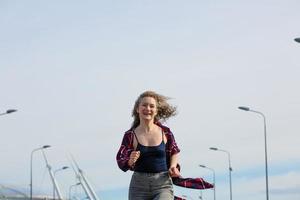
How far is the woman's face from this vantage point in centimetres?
786

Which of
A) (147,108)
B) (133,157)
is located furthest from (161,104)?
(133,157)

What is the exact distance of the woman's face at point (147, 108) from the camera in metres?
7.86

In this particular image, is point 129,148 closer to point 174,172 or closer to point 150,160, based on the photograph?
point 150,160

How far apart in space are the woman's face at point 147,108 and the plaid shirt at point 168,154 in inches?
7.9

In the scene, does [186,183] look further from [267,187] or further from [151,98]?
[267,187]

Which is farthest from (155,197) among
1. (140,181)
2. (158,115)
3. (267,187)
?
(267,187)

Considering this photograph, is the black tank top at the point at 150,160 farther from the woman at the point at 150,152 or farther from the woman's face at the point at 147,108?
the woman's face at the point at 147,108

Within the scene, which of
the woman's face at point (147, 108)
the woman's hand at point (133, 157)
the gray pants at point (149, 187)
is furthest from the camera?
the woman's face at point (147, 108)

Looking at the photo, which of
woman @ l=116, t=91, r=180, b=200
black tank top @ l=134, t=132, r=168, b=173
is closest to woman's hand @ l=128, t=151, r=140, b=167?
woman @ l=116, t=91, r=180, b=200

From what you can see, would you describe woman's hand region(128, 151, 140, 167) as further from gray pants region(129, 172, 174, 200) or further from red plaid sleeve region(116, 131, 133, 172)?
gray pants region(129, 172, 174, 200)

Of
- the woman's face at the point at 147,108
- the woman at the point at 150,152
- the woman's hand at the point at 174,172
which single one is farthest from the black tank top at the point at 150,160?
the woman's face at the point at 147,108

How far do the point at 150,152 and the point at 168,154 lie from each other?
0.25m

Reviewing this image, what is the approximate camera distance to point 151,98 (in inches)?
311

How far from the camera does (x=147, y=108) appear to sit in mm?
7867
